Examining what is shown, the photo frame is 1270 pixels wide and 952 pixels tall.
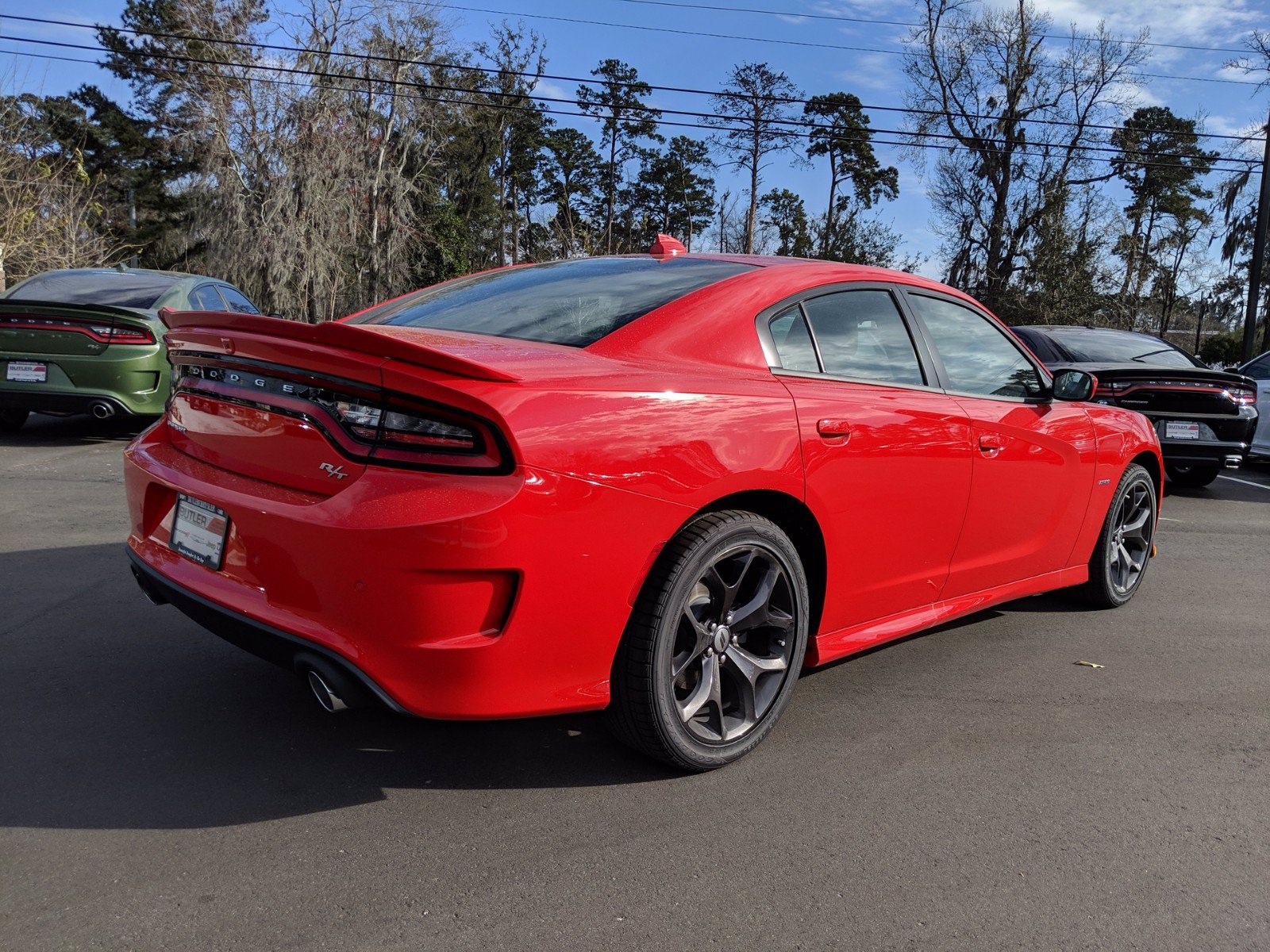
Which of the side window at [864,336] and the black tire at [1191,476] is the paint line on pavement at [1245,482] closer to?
the black tire at [1191,476]

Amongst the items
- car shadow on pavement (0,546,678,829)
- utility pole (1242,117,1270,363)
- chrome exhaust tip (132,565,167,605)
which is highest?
utility pole (1242,117,1270,363)

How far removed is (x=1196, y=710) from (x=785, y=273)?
85.2 inches

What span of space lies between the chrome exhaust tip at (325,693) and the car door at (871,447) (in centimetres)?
144

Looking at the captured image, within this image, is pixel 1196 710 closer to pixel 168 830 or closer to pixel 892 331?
pixel 892 331

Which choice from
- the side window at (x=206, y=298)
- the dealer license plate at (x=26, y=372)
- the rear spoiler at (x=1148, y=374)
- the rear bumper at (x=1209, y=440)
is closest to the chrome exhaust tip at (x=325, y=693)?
the dealer license plate at (x=26, y=372)

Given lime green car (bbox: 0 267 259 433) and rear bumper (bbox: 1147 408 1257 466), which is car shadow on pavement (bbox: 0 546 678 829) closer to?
lime green car (bbox: 0 267 259 433)

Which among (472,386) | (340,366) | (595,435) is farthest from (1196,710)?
(340,366)

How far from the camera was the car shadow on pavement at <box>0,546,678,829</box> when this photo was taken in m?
2.58

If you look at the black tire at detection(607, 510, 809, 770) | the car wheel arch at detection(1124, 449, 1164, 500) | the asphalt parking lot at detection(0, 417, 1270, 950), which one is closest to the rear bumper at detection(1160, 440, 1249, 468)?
the car wheel arch at detection(1124, 449, 1164, 500)

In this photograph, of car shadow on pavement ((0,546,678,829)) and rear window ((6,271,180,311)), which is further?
rear window ((6,271,180,311))

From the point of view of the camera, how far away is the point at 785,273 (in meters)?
3.27

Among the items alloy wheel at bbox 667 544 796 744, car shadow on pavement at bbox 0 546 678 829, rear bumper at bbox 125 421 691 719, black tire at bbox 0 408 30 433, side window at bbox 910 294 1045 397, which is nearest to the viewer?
rear bumper at bbox 125 421 691 719

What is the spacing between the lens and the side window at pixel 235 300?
32.6 ft

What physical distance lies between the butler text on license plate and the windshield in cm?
804
